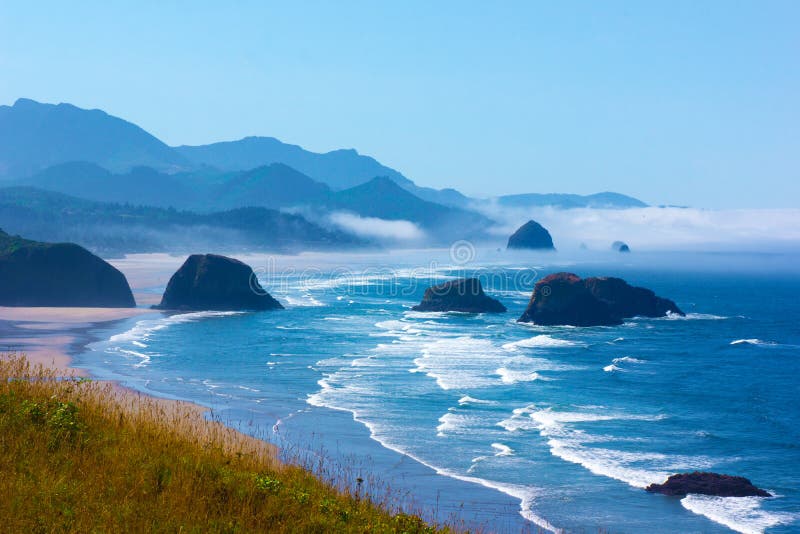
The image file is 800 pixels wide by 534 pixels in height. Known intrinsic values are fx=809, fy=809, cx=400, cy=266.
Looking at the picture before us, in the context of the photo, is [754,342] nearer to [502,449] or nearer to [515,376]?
[515,376]

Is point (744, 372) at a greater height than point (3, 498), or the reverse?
point (3, 498)

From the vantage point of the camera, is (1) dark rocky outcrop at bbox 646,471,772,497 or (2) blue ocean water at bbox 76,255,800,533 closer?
(2) blue ocean water at bbox 76,255,800,533

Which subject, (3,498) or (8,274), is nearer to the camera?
(3,498)

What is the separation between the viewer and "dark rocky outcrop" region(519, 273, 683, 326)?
8362cm

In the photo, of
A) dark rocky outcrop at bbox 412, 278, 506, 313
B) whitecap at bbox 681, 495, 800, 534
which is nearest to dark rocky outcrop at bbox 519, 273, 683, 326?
dark rocky outcrop at bbox 412, 278, 506, 313

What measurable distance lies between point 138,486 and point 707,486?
20753 mm

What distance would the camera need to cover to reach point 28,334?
64438mm

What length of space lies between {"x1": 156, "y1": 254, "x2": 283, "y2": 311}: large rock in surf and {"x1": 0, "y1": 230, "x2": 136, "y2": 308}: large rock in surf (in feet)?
17.9

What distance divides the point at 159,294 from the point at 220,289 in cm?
2097

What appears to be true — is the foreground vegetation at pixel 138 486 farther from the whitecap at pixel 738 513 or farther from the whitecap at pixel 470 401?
the whitecap at pixel 470 401

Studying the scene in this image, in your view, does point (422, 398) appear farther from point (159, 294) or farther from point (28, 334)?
point (159, 294)

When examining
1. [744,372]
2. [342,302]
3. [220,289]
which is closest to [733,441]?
[744,372]

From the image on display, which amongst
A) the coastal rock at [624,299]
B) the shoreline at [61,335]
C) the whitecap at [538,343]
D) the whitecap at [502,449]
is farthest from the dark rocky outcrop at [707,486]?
the coastal rock at [624,299]

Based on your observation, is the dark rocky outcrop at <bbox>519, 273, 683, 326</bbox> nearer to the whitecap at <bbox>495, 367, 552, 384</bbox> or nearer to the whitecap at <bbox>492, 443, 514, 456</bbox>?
the whitecap at <bbox>495, 367, 552, 384</bbox>
